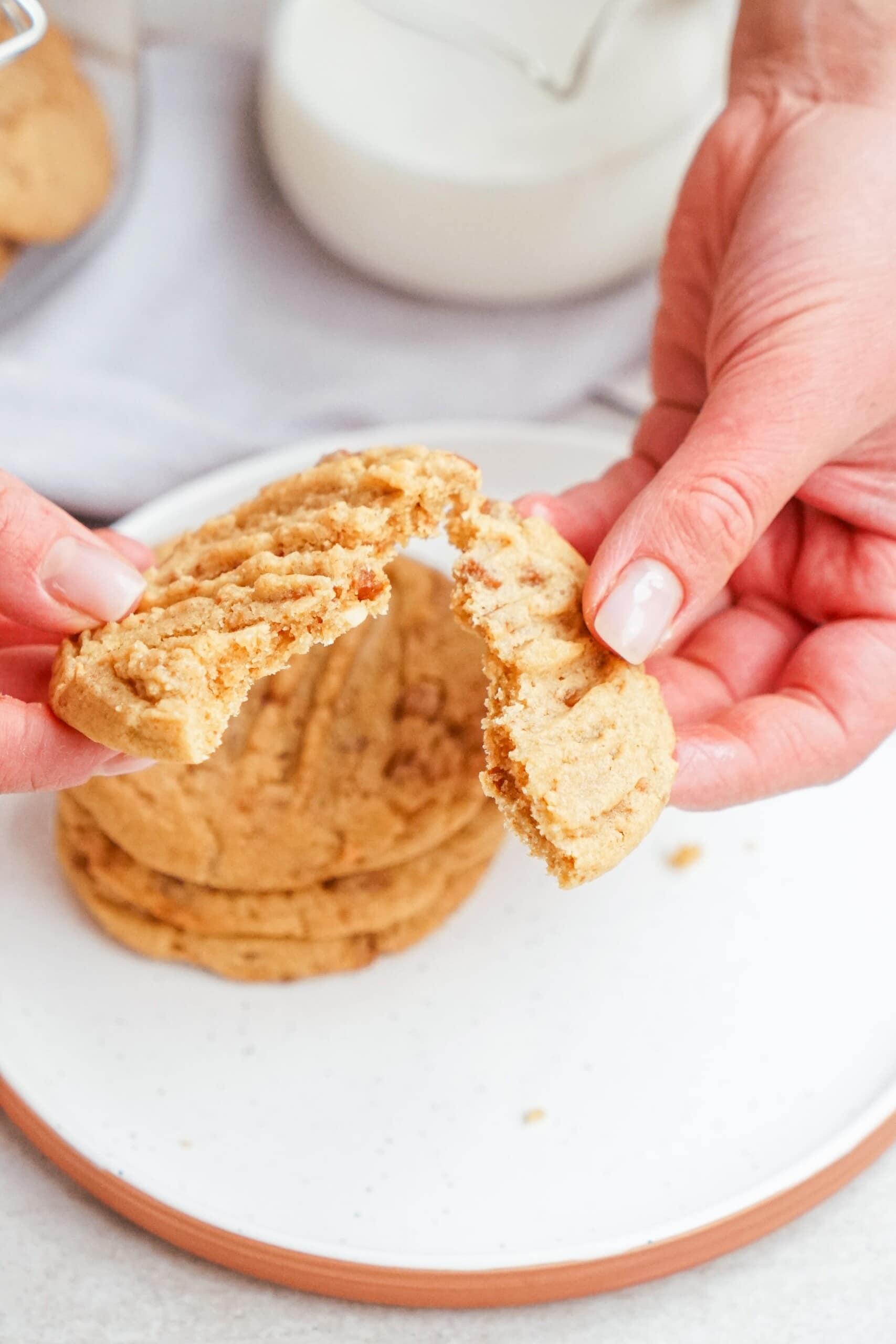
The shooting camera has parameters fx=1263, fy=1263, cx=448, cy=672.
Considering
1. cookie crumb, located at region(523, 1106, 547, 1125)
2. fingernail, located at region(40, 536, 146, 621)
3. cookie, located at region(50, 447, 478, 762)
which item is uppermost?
fingernail, located at region(40, 536, 146, 621)

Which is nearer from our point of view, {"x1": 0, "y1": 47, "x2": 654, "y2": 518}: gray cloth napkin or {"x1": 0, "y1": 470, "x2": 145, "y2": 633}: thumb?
{"x1": 0, "y1": 470, "x2": 145, "y2": 633}: thumb

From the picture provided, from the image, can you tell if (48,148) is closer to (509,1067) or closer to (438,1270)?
(509,1067)

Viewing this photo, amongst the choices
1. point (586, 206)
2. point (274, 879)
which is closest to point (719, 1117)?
point (274, 879)

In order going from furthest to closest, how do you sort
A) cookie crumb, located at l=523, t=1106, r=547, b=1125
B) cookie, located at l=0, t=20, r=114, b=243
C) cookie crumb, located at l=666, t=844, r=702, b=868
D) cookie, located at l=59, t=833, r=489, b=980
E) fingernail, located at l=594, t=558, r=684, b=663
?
cookie, located at l=0, t=20, r=114, b=243
cookie crumb, located at l=666, t=844, r=702, b=868
cookie, located at l=59, t=833, r=489, b=980
cookie crumb, located at l=523, t=1106, r=547, b=1125
fingernail, located at l=594, t=558, r=684, b=663

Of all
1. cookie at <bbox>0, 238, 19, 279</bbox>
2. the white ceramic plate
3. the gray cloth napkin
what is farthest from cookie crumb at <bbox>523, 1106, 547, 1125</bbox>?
cookie at <bbox>0, 238, 19, 279</bbox>

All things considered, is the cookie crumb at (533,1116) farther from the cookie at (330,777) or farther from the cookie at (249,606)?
the cookie at (249,606)

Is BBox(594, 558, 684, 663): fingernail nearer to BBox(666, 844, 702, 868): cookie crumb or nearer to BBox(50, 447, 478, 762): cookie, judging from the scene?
BBox(50, 447, 478, 762): cookie
